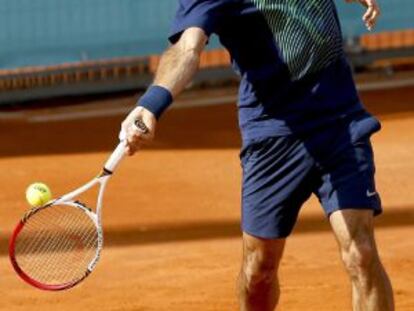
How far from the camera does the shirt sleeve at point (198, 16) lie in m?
5.65

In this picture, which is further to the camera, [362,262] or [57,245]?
[57,245]

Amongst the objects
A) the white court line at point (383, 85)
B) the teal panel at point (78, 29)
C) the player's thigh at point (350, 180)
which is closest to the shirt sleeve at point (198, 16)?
the player's thigh at point (350, 180)

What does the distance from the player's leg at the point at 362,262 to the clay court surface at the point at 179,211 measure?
2.02 metres

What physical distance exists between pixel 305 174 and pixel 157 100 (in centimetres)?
99

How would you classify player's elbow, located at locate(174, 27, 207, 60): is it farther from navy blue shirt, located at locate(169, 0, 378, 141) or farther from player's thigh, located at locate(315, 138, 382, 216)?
player's thigh, located at locate(315, 138, 382, 216)

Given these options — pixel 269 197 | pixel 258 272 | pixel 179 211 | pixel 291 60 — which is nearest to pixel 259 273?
pixel 258 272

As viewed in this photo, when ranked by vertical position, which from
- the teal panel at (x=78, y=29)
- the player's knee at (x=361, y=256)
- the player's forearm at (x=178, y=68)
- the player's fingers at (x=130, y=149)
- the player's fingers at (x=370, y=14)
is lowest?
the teal panel at (x=78, y=29)

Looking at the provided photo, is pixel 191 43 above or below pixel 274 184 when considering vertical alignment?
above

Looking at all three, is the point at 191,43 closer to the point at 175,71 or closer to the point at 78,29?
the point at 175,71

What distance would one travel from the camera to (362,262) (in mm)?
5840

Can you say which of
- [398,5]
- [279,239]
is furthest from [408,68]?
[279,239]

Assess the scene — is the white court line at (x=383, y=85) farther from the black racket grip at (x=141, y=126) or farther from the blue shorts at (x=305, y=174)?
the black racket grip at (x=141, y=126)

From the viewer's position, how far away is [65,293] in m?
8.38

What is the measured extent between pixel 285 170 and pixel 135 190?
17.3ft
